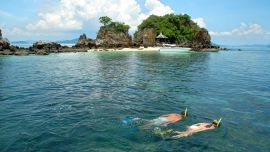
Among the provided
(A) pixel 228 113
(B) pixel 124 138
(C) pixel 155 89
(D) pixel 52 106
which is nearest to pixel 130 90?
(C) pixel 155 89

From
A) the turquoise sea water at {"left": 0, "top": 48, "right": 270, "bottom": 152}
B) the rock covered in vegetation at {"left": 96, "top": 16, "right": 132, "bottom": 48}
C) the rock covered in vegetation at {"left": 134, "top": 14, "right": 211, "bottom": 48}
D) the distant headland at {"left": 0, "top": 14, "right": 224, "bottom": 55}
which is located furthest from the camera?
the rock covered in vegetation at {"left": 134, "top": 14, "right": 211, "bottom": 48}

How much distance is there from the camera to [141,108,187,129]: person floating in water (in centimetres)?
1716

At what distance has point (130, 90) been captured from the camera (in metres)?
28.8

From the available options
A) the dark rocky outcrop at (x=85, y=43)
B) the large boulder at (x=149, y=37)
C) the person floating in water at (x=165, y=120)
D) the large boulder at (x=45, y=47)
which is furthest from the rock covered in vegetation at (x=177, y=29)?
the person floating in water at (x=165, y=120)

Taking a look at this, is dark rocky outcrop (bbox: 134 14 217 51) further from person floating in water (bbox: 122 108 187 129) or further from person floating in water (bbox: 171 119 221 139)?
person floating in water (bbox: 171 119 221 139)

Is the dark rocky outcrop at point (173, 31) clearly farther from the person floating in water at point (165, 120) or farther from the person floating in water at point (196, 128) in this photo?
the person floating in water at point (196, 128)

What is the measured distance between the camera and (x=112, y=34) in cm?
13275

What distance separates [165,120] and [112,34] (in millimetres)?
118161

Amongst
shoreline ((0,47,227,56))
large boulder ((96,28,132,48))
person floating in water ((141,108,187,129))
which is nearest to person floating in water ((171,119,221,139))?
person floating in water ((141,108,187,129))

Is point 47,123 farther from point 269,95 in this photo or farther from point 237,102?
point 269,95

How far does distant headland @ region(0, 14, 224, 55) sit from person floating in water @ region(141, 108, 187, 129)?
→ 94.3 metres

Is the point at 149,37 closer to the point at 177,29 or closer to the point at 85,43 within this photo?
the point at 177,29

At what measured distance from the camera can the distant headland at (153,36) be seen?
392ft

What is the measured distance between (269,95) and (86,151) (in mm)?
22133
